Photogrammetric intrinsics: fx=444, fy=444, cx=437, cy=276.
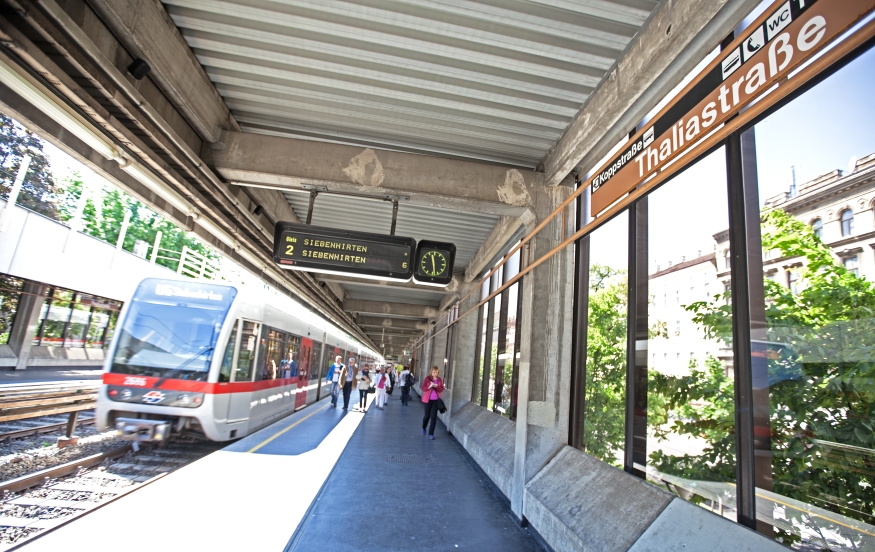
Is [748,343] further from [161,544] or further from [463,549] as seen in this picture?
[161,544]

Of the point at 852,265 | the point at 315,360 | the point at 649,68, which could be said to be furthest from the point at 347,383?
the point at 852,265

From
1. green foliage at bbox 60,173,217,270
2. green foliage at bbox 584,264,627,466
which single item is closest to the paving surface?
green foliage at bbox 584,264,627,466

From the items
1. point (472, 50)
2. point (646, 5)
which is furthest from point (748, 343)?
point (472, 50)

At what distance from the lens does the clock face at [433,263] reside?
20.5 ft

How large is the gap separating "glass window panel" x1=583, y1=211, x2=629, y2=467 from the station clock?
1.95 m

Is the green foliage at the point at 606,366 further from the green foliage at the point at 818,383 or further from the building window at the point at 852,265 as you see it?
the building window at the point at 852,265

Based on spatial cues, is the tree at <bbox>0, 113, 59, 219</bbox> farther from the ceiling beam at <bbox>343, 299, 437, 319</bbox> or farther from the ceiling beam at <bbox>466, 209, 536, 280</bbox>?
the ceiling beam at <bbox>466, 209, 536, 280</bbox>

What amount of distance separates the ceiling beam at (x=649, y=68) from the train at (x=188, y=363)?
622 centimetres

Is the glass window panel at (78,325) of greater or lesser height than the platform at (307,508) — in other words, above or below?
above

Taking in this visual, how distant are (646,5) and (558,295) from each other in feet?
10.4

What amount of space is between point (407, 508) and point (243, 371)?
4.56m

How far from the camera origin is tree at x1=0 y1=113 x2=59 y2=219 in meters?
17.5

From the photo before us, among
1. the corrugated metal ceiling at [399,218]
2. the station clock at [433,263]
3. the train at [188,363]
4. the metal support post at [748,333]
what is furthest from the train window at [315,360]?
the metal support post at [748,333]

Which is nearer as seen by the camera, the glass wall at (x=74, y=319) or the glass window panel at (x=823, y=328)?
the glass window panel at (x=823, y=328)
